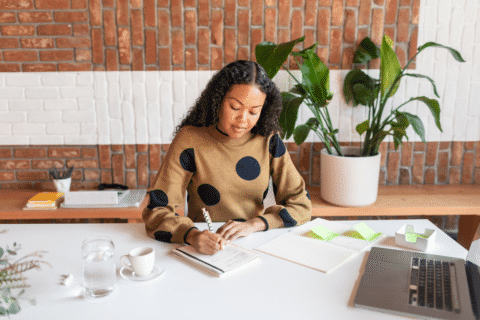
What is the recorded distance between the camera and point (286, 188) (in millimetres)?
1663

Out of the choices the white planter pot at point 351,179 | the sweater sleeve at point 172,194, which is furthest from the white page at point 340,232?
the white planter pot at point 351,179

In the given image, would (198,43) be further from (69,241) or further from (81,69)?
(69,241)

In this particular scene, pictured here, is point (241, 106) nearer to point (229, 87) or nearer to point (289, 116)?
point (229, 87)

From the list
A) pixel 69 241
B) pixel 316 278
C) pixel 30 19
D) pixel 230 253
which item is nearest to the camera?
pixel 316 278

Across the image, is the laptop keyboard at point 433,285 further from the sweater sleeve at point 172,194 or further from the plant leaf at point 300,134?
the plant leaf at point 300,134

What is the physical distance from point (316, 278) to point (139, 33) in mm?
2104

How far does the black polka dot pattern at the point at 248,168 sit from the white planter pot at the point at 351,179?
0.86m

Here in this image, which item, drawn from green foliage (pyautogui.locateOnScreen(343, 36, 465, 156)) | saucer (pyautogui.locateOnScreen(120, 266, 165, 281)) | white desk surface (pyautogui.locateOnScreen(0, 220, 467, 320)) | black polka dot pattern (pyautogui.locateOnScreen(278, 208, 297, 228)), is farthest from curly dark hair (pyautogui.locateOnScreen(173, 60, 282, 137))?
green foliage (pyautogui.locateOnScreen(343, 36, 465, 156))

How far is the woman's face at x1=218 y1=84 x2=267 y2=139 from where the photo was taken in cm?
146

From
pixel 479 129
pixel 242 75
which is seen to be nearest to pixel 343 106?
pixel 479 129

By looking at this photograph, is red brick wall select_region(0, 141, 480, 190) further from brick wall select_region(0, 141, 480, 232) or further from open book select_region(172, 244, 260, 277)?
open book select_region(172, 244, 260, 277)

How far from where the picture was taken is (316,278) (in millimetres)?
1047

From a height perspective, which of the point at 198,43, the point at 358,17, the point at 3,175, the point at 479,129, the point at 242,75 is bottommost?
the point at 3,175

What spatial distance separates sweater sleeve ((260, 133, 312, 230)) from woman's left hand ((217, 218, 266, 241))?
0.09 meters
